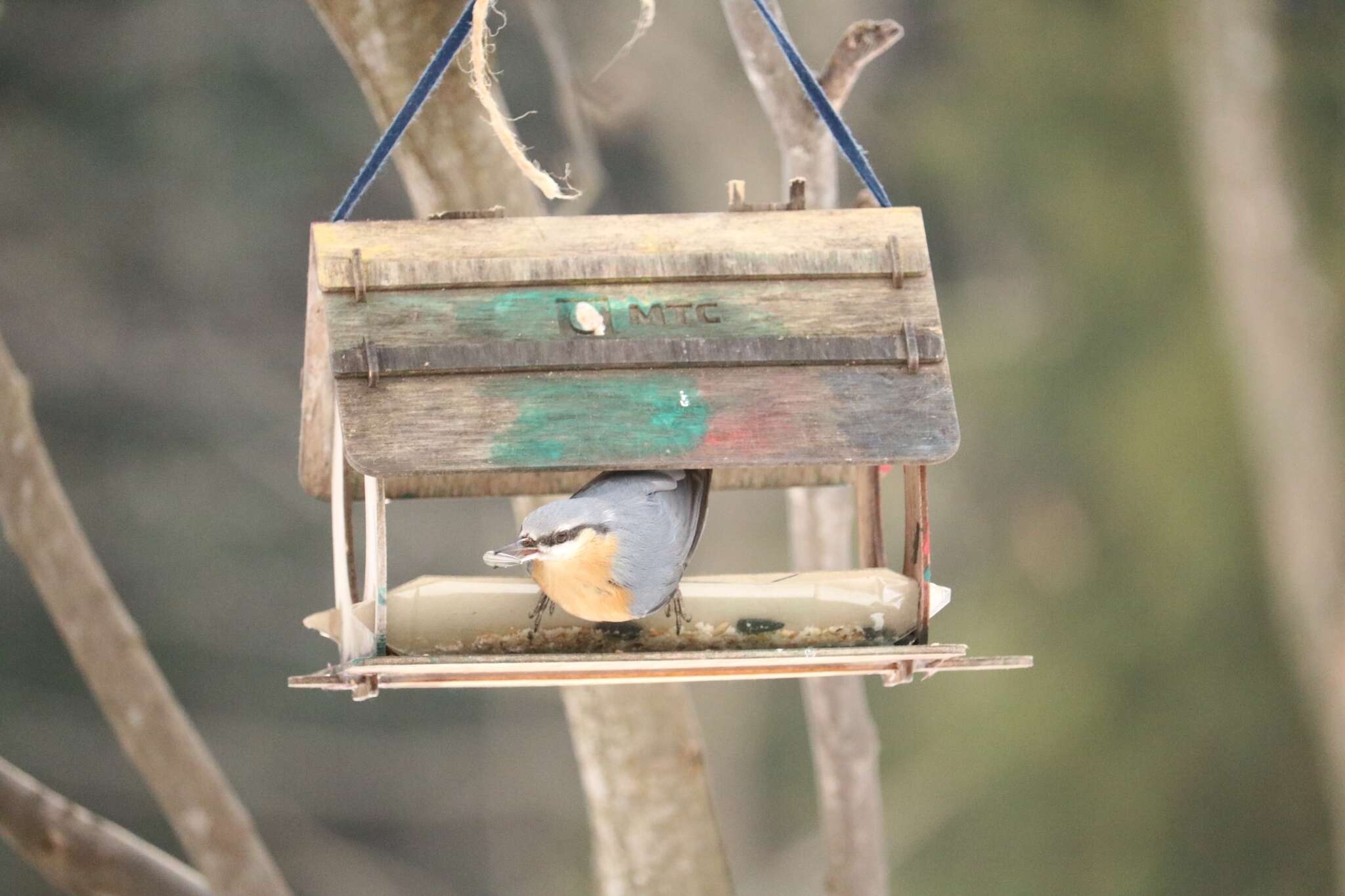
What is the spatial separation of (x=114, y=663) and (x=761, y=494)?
358 centimetres

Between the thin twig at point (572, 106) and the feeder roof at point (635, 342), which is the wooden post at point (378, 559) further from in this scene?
the thin twig at point (572, 106)

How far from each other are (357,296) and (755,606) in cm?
84

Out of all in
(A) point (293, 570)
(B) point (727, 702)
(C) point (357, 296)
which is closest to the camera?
(C) point (357, 296)

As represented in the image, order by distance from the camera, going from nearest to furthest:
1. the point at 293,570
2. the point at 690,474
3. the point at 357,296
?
the point at 357,296
the point at 690,474
the point at 293,570

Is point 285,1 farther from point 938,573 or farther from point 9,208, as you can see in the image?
point 938,573

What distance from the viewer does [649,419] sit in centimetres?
228

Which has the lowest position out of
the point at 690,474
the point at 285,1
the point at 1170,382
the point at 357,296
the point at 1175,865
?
the point at 1175,865

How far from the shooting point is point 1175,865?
6.74 m

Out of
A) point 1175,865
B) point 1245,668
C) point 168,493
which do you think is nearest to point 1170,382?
point 1245,668

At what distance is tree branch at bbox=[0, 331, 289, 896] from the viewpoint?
340cm

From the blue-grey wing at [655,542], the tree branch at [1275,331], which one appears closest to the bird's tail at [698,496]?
the blue-grey wing at [655,542]

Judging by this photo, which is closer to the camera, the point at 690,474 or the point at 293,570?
the point at 690,474

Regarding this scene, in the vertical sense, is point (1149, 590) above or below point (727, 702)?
above

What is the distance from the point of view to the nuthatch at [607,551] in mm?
2240
